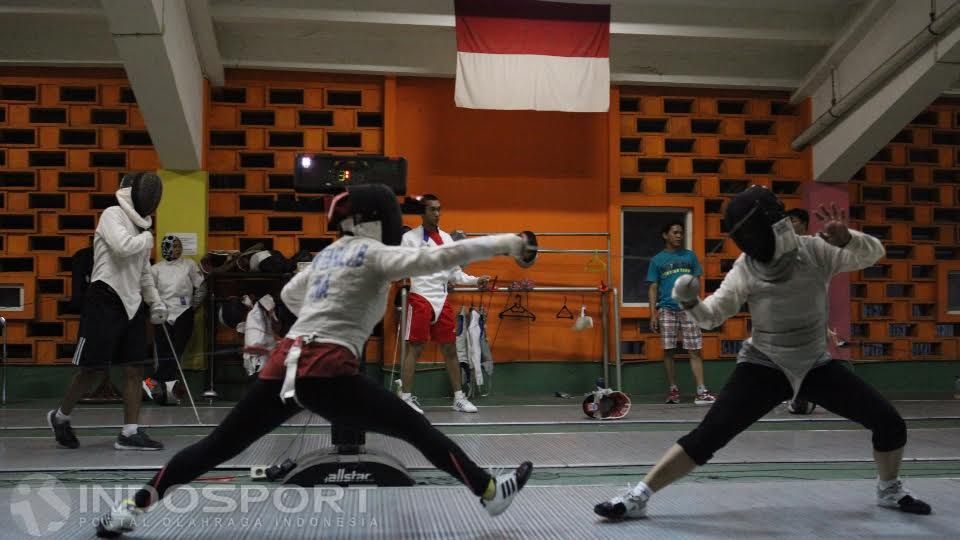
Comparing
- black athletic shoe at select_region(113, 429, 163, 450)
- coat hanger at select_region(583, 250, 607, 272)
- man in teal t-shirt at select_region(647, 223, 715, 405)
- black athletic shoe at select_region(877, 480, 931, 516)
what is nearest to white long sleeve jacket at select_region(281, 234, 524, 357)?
black athletic shoe at select_region(877, 480, 931, 516)

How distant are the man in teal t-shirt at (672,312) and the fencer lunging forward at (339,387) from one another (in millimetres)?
4173

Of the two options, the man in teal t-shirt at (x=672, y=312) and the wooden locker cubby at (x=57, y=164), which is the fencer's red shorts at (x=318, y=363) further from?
the wooden locker cubby at (x=57, y=164)

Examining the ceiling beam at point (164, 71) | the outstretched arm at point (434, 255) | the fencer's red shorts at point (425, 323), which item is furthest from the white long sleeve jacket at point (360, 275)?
the ceiling beam at point (164, 71)

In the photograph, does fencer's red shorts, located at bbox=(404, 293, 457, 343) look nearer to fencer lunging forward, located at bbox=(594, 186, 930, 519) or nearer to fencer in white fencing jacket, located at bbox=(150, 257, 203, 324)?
fencer in white fencing jacket, located at bbox=(150, 257, 203, 324)

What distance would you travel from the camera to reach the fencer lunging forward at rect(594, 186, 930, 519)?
2840 millimetres

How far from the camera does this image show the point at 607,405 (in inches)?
218

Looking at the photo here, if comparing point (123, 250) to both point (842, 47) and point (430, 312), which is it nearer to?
point (430, 312)

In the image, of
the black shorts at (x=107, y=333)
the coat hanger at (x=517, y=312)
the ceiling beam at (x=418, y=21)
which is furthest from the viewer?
the coat hanger at (x=517, y=312)

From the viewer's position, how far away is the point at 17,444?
4422mm

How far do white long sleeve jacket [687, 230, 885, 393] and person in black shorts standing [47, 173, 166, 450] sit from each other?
2886 mm

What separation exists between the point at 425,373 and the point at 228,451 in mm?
4627

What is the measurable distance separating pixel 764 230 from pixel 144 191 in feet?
10.1

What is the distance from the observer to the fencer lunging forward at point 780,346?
2840mm

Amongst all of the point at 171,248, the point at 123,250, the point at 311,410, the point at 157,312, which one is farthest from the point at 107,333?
the point at 171,248
